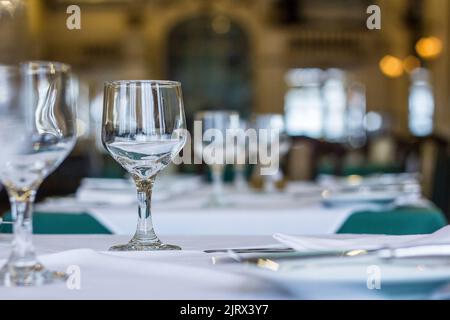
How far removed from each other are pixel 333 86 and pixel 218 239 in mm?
13429

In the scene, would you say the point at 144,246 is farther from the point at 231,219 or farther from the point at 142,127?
the point at 231,219

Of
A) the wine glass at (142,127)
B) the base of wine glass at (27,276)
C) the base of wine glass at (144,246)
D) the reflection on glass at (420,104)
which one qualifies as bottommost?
the reflection on glass at (420,104)

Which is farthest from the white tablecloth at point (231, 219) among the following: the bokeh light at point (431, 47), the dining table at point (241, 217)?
the bokeh light at point (431, 47)

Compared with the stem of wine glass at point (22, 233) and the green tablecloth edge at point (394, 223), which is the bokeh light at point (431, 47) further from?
the stem of wine glass at point (22, 233)

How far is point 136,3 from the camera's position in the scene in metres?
14.0

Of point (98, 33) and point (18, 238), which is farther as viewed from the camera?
point (98, 33)

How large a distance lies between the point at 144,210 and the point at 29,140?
252 millimetres

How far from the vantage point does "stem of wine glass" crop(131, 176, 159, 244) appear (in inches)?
41.7

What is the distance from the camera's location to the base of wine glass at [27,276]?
2.64ft

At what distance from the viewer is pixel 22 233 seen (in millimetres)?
835

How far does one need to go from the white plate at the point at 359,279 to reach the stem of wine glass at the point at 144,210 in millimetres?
320

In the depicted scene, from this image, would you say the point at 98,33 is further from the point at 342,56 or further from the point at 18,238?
the point at 18,238
